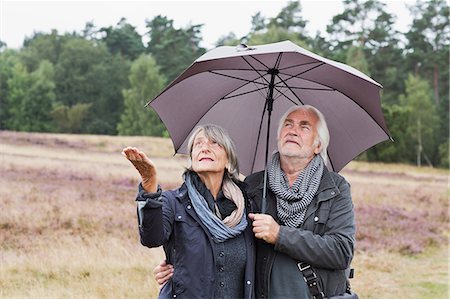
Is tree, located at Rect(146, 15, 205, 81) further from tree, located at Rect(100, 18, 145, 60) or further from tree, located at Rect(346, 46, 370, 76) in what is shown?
tree, located at Rect(346, 46, 370, 76)

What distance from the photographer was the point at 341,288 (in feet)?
11.0

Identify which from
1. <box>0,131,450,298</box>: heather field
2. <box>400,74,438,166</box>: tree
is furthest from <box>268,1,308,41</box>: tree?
<box>0,131,450,298</box>: heather field

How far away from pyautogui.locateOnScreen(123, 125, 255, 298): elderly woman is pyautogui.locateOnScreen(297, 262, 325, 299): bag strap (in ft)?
0.94

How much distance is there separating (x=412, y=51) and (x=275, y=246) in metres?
50.5

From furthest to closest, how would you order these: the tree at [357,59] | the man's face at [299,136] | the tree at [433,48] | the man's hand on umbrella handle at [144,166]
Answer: the tree at [433,48] → the tree at [357,59] → the man's face at [299,136] → the man's hand on umbrella handle at [144,166]

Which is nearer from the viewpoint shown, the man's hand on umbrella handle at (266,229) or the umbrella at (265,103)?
the man's hand on umbrella handle at (266,229)

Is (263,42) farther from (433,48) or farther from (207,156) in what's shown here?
(207,156)

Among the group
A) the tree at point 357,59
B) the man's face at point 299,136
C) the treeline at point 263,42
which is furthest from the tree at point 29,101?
the man's face at point 299,136

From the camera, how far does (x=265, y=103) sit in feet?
13.9

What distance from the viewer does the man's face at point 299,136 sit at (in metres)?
3.48

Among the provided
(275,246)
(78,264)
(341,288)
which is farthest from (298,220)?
(78,264)

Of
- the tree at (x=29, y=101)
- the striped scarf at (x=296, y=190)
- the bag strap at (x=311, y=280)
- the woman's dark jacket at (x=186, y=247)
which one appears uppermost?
the tree at (x=29, y=101)

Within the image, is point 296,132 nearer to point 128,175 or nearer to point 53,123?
point 128,175

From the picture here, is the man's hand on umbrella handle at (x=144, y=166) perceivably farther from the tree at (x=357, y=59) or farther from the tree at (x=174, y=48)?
the tree at (x=174, y=48)
